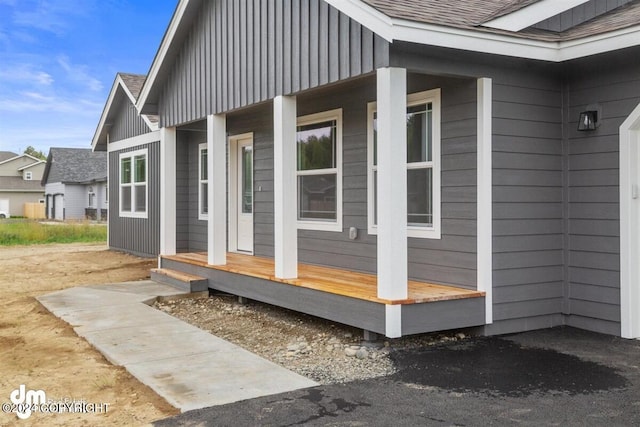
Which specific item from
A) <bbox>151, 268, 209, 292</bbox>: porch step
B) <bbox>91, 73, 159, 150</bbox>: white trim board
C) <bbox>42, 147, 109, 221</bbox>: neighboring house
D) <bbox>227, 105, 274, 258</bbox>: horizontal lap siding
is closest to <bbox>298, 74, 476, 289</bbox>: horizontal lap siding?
<bbox>227, 105, 274, 258</bbox>: horizontal lap siding

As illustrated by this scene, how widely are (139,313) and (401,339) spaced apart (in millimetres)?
3175

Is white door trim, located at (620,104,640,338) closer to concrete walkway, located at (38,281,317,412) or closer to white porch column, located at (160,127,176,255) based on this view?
concrete walkway, located at (38,281,317,412)

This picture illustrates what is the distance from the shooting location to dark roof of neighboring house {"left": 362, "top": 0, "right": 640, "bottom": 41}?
5516mm

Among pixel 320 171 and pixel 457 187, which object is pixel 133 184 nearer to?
pixel 320 171

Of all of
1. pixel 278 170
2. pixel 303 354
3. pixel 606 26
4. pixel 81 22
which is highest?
pixel 81 22

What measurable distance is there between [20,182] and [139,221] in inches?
1781

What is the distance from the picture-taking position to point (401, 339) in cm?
603

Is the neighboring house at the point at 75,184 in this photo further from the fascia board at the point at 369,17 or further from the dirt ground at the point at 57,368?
the fascia board at the point at 369,17

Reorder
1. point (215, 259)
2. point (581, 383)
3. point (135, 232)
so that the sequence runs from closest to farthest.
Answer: point (581, 383) → point (215, 259) → point (135, 232)

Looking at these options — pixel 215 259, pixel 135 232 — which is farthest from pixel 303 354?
pixel 135 232

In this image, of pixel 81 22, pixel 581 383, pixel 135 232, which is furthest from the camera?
pixel 81 22

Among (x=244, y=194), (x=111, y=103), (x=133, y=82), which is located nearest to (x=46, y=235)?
(x=111, y=103)

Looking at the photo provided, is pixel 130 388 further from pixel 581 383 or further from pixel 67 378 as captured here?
pixel 581 383

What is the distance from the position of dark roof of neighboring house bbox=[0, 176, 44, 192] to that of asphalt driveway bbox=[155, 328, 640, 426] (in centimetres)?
5441
